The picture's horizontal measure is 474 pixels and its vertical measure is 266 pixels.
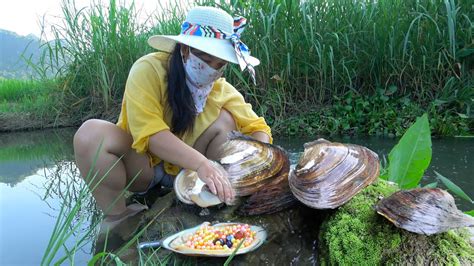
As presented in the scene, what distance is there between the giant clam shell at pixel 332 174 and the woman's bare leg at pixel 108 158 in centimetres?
81

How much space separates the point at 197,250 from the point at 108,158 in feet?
2.68

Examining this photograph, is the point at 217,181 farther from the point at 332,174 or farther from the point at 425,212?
the point at 425,212

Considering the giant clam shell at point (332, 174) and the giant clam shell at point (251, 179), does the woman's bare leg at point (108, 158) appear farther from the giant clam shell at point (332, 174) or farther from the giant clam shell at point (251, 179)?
the giant clam shell at point (332, 174)

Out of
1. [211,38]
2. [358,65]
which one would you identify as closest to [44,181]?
[211,38]

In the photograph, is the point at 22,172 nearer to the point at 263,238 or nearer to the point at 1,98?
the point at 263,238

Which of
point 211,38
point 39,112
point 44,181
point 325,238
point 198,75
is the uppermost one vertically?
point 211,38

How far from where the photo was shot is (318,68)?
4188 millimetres

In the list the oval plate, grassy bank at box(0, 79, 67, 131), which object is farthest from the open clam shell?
grassy bank at box(0, 79, 67, 131)

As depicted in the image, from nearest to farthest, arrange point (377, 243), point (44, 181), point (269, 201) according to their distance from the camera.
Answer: point (377, 243) → point (269, 201) → point (44, 181)

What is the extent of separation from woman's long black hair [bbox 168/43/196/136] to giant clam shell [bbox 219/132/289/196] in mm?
295

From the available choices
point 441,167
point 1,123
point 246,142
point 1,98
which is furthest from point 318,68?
point 1,98

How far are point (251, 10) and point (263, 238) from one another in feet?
10.8

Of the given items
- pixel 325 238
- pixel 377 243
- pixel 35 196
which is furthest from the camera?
pixel 35 196

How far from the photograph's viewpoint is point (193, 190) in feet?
5.57
